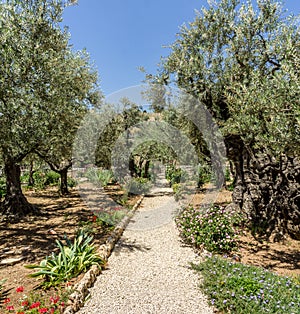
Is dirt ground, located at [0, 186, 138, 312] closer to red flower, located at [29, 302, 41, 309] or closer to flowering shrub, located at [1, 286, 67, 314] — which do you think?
flowering shrub, located at [1, 286, 67, 314]

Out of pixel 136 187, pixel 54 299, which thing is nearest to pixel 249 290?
pixel 54 299

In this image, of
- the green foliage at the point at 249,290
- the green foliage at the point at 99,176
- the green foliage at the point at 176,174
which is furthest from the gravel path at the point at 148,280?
the green foliage at the point at 99,176

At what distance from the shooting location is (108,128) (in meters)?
20.2

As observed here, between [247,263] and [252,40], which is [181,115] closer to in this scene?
[252,40]

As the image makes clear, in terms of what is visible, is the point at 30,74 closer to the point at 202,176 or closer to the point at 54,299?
the point at 54,299

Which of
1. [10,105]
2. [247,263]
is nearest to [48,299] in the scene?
[247,263]

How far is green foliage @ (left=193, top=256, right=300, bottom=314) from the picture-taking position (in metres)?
4.17

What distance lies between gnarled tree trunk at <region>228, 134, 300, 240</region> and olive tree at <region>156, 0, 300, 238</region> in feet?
0.09

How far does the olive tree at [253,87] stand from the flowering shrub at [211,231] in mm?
1686

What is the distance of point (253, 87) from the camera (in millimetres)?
6531

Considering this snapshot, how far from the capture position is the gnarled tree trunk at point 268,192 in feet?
25.6

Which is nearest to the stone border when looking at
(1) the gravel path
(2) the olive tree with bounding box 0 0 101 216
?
(1) the gravel path

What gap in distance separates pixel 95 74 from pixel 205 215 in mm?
11086

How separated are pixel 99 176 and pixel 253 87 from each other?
18597 millimetres
